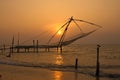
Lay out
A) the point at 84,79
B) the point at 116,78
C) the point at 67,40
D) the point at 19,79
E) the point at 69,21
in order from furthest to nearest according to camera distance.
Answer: the point at 67,40, the point at 69,21, the point at 116,78, the point at 84,79, the point at 19,79

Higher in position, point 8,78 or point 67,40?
point 67,40

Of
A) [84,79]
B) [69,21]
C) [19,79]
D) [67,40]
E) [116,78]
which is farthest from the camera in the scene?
[67,40]

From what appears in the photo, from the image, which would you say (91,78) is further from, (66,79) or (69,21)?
(69,21)

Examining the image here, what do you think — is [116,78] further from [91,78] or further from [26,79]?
[26,79]

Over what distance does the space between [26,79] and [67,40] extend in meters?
20.1

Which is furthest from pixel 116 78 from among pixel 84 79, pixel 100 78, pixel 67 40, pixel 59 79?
pixel 67 40

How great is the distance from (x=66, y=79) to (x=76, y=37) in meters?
16.0

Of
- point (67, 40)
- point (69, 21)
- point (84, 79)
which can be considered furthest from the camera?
point (67, 40)

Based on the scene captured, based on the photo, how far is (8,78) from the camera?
22.5m

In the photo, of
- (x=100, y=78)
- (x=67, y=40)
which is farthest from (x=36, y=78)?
(x=67, y=40)

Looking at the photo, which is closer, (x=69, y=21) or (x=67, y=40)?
(x=69, y=21)

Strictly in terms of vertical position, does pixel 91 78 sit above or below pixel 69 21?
below

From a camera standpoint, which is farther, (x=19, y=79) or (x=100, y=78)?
(x=100, y=78)

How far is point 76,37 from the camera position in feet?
127
